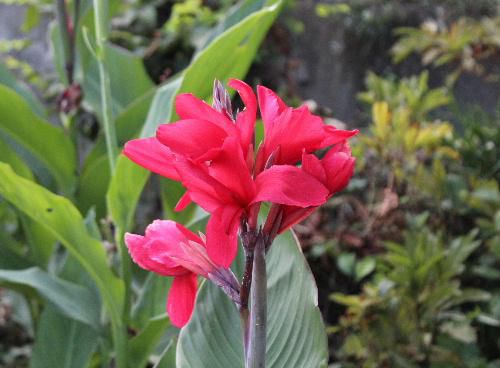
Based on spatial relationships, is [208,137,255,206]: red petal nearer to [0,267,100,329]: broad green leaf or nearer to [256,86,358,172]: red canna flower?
[256,86,358,172]: red canna flower

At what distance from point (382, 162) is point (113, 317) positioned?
2.92ft

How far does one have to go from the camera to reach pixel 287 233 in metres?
0.78

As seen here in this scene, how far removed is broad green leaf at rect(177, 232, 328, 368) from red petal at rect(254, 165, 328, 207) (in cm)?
25

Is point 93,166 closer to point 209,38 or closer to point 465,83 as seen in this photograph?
point 209,38

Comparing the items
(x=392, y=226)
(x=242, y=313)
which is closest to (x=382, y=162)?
(x=392, y=226)

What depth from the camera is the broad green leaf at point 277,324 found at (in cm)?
72

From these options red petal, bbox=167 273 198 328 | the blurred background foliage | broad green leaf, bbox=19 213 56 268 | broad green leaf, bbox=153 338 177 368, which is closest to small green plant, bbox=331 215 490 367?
the blurred background foliage

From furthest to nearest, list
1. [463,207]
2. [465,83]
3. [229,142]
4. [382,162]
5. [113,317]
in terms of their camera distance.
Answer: [465,83], [382,162], [463,207], [113,317], [229,142]

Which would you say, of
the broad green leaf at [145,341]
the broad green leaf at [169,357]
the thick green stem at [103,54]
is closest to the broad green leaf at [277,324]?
the broad green leaf at [169,357]

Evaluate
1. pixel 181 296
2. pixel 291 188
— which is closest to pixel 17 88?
pixel 181 296

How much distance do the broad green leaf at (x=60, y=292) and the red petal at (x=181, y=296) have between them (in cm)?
53

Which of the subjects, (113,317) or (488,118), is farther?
(488,118)

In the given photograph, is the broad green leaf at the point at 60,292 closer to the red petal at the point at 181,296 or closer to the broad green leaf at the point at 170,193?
the broad green leaf at the point at 170,193

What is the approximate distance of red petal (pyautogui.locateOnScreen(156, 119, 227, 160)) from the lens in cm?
47
